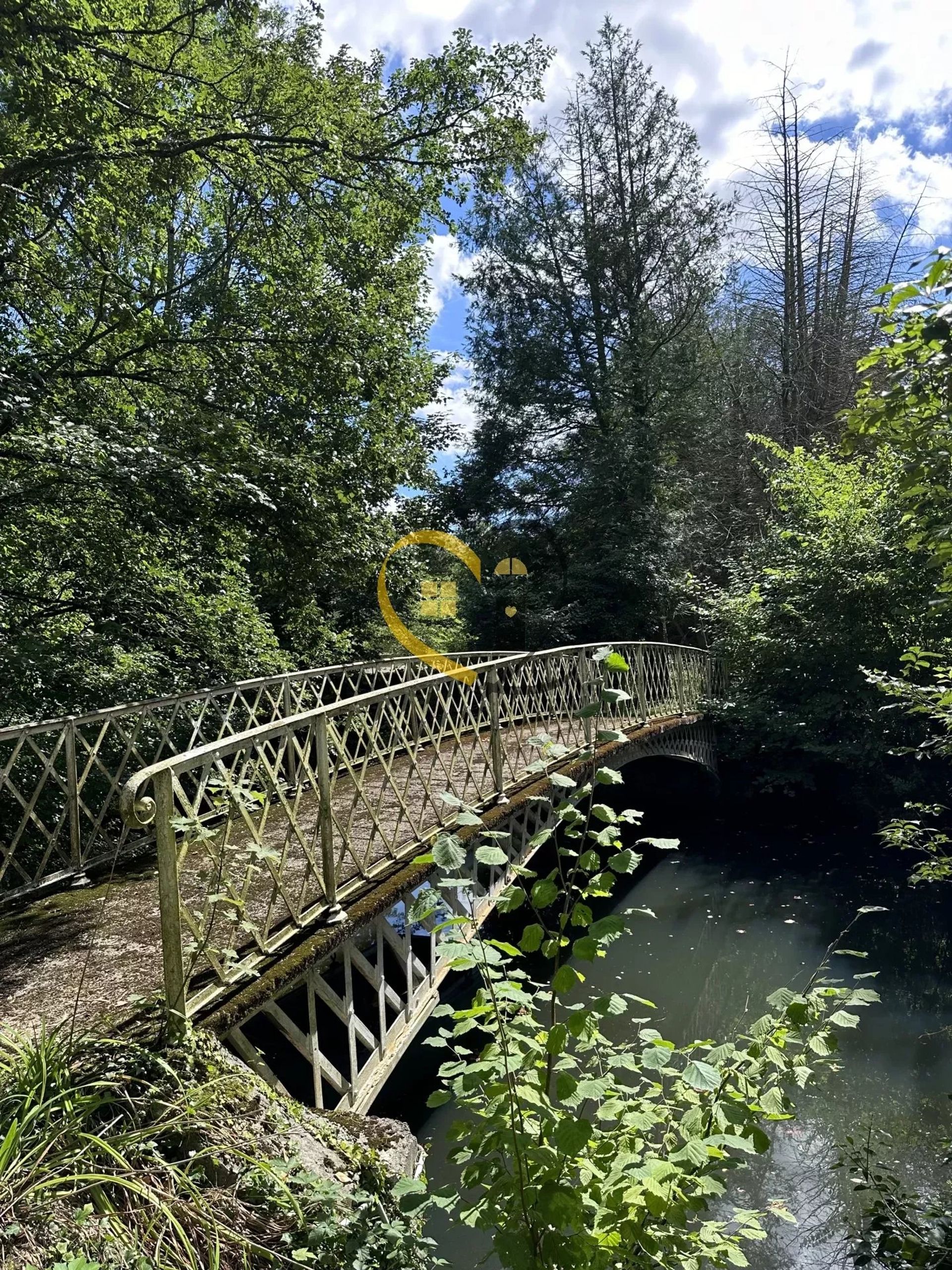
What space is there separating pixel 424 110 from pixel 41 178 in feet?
13.3

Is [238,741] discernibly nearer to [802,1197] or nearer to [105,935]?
[105,935]

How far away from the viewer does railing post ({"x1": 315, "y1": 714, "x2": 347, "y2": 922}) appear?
4.10 metres

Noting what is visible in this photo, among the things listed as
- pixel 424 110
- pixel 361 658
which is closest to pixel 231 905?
pixel 424 110

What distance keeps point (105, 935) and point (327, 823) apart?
132 centimetres

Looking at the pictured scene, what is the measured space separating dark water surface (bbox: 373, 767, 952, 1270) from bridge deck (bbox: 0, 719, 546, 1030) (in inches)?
64.5

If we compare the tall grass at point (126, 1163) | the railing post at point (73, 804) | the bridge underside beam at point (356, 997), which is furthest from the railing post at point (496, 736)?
the tall grass at point (126, 1163)

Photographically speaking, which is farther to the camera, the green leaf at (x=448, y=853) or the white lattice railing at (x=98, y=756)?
the white lattice railing at (x=98, y=756)

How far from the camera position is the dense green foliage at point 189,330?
6.41 m

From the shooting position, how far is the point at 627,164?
20766mm

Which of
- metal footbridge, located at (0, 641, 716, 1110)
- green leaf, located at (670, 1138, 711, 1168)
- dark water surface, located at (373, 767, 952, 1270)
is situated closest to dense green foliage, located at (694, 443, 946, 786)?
dark water surface, located at (373, 767, 952, 1270)

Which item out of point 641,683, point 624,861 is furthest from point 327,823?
point 641,683

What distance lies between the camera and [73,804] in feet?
17.0

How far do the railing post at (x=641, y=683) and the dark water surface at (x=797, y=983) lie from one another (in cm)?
280

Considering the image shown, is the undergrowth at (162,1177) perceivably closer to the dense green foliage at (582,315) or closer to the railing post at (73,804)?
the railing post at (73,804)
